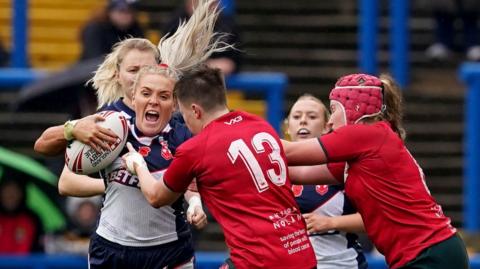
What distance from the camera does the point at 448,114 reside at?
558 inches

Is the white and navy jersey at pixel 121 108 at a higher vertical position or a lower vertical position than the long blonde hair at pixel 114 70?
lower

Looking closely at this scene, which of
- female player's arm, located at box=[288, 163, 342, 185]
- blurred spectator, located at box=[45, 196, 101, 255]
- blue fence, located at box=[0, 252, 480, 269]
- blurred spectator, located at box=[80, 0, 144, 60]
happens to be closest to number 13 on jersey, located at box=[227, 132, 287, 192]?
female player's arm, located at box=[288, 163, 342, 185]

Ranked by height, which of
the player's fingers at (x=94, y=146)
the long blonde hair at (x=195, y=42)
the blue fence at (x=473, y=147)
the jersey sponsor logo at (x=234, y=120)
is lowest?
the blue fence at (x=473, y=147)

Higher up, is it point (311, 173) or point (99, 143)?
point (99, 143)

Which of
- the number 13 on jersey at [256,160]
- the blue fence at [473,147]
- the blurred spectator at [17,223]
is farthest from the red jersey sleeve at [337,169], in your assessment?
the blurred spectator at [17,223]

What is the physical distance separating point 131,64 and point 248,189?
114 centimetres

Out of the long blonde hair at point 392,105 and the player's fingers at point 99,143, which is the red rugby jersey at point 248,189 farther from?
the long blonde hair at point 392,105

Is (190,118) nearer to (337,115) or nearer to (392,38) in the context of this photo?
(337,115)

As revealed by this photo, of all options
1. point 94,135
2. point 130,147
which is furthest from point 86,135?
point 130,147

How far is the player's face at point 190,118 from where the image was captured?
7184mm

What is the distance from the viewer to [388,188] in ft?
23.9

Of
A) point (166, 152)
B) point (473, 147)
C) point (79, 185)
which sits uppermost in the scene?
point (166, 152)

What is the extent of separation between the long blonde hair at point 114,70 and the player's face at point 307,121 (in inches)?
34.4

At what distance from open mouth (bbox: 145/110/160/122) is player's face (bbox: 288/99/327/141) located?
0.96 metres
